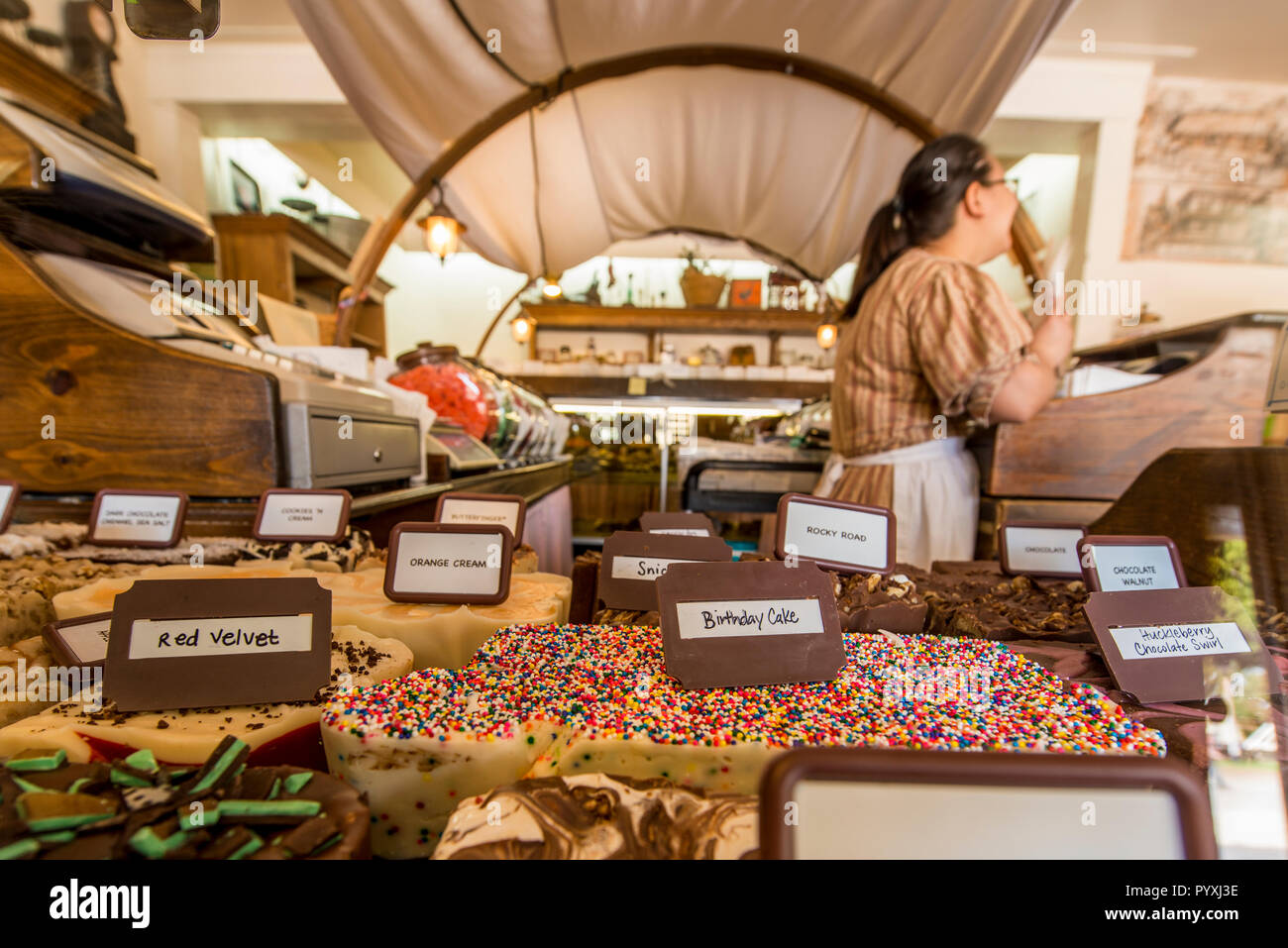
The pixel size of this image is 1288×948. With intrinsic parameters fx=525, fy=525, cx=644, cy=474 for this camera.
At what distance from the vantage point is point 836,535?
0.92 m

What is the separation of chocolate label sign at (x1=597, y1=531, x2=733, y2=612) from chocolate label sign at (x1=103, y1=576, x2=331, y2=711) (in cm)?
41

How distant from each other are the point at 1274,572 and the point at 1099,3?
340 centimetres

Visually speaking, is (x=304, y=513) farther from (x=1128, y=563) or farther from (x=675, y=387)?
(x=675, y=387)

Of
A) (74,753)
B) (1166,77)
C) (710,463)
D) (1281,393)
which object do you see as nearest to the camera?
(74,753)

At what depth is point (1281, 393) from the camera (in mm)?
808

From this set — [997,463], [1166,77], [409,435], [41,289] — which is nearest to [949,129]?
[997,463]

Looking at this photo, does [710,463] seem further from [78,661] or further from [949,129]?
[78,661]

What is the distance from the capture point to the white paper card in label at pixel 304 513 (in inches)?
42.4

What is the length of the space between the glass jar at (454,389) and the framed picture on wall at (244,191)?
3122mm

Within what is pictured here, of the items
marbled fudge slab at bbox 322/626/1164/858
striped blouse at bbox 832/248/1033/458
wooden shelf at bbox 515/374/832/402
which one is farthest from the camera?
wooden shelf at bbox 515/374/832/402

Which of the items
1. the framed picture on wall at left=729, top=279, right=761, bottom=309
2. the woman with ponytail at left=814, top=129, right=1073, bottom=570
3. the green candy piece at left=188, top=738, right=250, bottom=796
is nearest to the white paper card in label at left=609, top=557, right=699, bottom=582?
the green candy piece at left=188, top=738, right=250, bottom=796

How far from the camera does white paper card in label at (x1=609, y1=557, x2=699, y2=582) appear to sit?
0.87 meters

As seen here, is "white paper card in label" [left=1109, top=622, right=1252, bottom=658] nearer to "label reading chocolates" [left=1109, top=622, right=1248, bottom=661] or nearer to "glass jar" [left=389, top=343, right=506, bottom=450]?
"label reading chocolates" [left=1109, top=622, right=1248, bottom=661]

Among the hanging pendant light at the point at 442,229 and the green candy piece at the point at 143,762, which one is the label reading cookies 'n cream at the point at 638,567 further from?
the hanging pendant light at the point at 442,229
